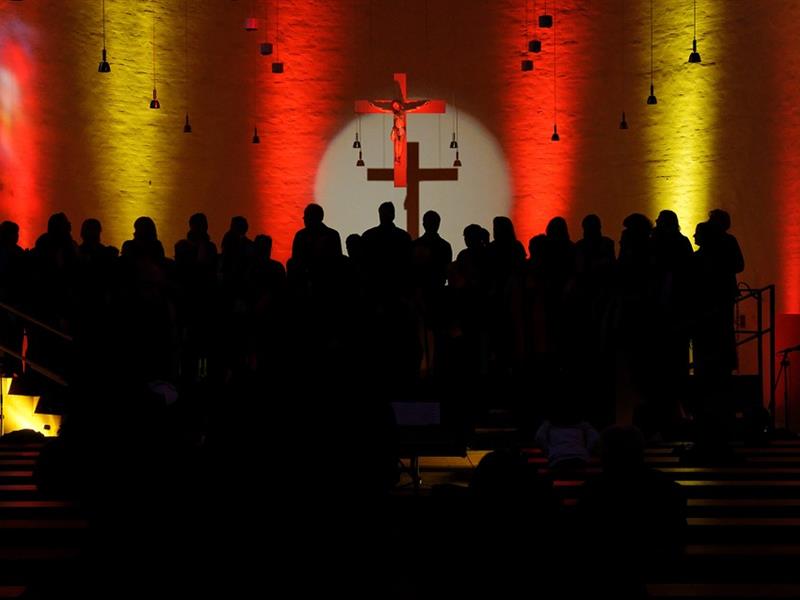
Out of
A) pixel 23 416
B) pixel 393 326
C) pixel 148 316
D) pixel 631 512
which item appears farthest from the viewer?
pixel 23 416

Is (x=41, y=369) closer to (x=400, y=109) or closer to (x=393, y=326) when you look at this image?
(x=393, y=326)

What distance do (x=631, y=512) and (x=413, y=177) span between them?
9.58 meters

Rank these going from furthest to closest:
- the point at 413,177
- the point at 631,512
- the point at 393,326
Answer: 1. the point at 413,177
2. the point at 393,326
3. the point at 631,512

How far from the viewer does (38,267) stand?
28.0 ft

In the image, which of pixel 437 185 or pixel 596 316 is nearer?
pixel 596 316

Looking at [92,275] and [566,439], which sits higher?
[92,275]

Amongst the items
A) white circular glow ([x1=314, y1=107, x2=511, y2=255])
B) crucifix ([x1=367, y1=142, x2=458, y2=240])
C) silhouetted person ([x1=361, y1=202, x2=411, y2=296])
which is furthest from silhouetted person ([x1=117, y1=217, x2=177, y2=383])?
white circular glow ([x1=314, y1=107, x2=511, y2=255])

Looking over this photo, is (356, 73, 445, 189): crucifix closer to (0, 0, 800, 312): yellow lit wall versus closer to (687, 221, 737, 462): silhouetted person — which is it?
(0, 0, 800, 312): yellow lit wall

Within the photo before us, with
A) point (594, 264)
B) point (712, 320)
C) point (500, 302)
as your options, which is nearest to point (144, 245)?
point (500, 302)

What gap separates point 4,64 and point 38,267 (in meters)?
5.32

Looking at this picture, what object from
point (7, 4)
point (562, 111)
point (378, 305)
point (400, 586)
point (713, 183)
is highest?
point (7, 4)

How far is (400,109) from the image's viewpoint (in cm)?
1312

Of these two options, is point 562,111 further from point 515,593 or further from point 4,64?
point 515,593

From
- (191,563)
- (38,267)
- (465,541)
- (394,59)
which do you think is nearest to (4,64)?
(394,59)
